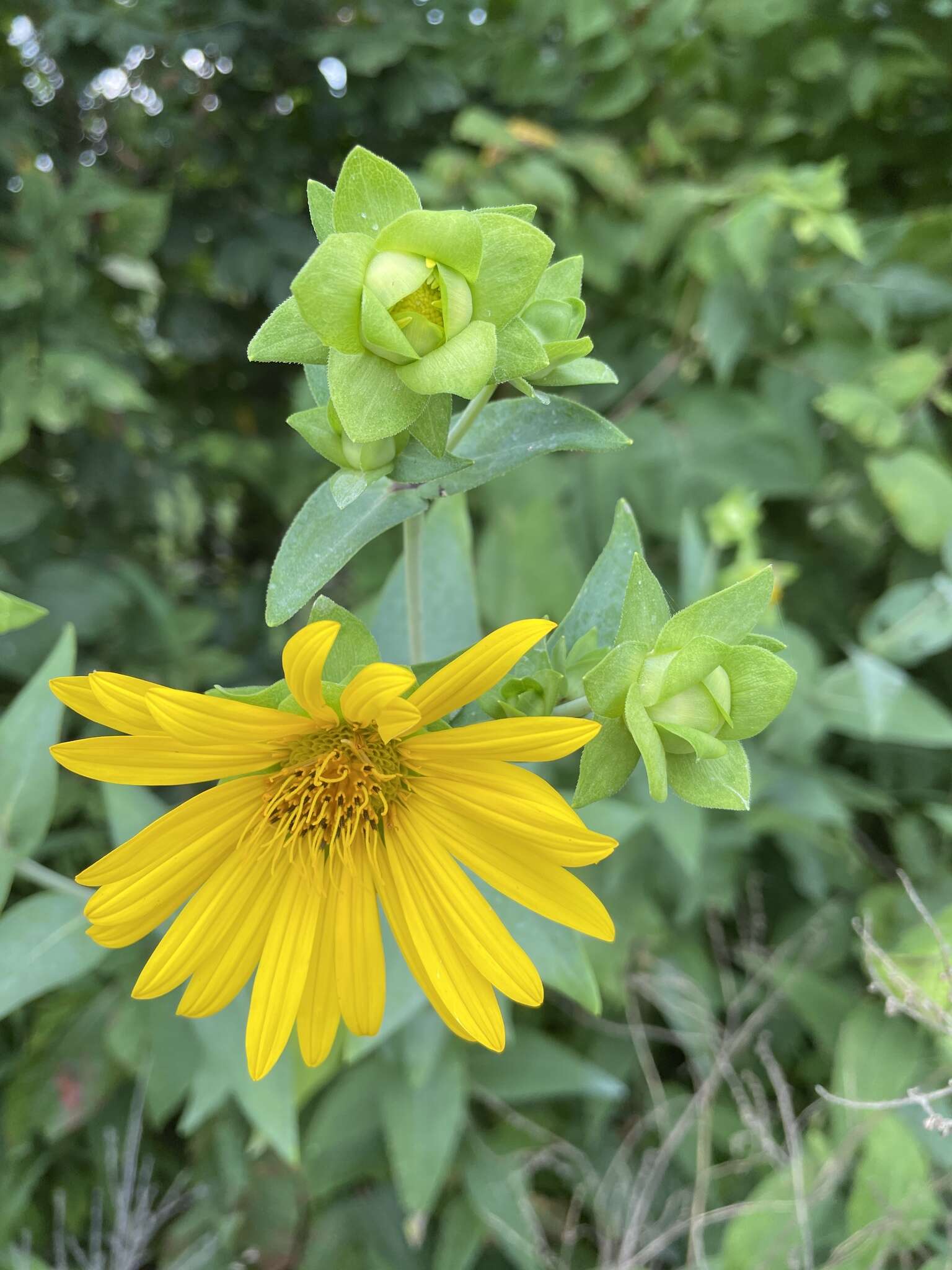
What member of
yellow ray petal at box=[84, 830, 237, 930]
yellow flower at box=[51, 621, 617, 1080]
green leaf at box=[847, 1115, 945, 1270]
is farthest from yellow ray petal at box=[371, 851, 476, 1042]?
green leaf at box=[847, 1115, 945, 1270]

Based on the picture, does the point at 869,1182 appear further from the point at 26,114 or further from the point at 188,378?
the point at 26,114

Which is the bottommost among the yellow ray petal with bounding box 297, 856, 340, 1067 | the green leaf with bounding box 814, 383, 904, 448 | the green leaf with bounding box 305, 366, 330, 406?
the green leaf with bounding box 814, 383, 904, 448

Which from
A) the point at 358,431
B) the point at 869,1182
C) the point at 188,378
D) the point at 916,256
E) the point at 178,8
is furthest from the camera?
the point at 188,378

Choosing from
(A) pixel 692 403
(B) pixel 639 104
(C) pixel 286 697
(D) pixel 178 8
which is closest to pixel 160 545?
(D) pixel 178 8

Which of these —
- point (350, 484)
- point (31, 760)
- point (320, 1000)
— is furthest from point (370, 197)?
point (31, 760)

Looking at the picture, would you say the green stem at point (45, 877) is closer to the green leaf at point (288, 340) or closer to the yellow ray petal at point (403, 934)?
the yellow ray petal at point (403, 934)

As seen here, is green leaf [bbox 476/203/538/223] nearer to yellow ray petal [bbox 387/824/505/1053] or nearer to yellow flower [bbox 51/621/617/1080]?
yellow flower [bbox 51/621/617/1080]
